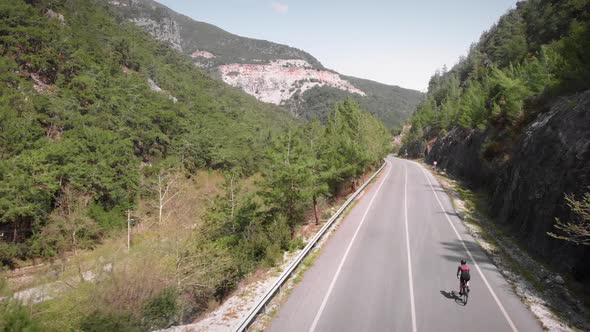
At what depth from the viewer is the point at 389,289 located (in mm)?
11594

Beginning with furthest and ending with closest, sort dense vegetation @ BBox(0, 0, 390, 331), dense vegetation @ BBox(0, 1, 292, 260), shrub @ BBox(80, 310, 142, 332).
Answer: dense vegetation @ BBox(0, 1, 292, 260), dense vegetation @ BBox(0, 0, 390, 331), shrub @ BBox(80, 310, 142, 332)

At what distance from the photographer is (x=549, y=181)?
49.8 feet

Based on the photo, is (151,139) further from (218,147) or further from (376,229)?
(376,229)

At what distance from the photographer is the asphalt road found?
9.59 meters

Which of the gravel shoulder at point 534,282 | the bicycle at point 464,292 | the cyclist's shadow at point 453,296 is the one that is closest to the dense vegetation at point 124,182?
the cyclist's shadow at point 453,296

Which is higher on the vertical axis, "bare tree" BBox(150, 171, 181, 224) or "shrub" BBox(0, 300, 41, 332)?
"shrub" BBox(0, 300, 41, 332)

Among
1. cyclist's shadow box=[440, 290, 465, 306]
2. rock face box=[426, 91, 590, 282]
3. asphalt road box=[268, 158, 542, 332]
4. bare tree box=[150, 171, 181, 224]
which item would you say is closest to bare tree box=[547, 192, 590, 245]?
rock face box=[426, 91, 590, 282]

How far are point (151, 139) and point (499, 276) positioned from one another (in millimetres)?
47718

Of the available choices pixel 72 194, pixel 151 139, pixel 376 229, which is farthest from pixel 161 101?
pixel 376 229

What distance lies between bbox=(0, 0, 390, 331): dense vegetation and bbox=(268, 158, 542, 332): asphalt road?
356cm

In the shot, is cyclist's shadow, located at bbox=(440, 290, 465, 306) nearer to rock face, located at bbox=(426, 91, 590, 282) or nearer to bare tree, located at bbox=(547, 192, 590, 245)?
bare tree, located at bbox=(547, 192, 590, 245)

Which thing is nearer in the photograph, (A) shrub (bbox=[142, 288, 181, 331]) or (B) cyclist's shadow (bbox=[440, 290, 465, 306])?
(B) cyclist's shadow (bbox=[440, 290, 465, 306])

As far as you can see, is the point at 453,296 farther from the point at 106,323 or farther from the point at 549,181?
the point at 106,323

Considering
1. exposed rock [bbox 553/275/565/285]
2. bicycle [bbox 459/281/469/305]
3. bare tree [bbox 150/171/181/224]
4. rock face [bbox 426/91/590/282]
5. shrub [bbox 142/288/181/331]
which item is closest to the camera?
bicycle [bbox 459/281/469/305]
